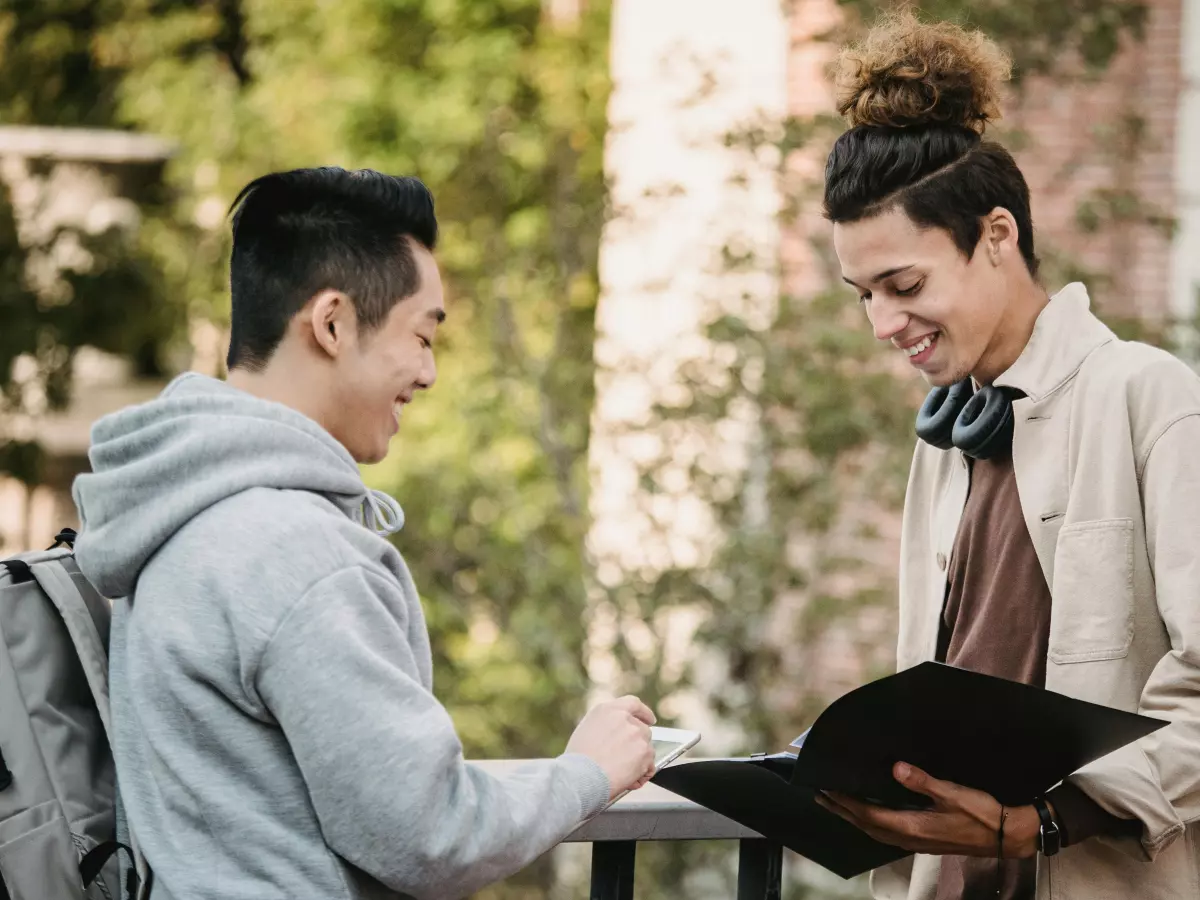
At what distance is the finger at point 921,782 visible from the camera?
1.95m

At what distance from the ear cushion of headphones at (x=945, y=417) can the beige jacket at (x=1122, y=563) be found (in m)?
0.17

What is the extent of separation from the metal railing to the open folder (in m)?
0.08

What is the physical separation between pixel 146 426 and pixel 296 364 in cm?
19

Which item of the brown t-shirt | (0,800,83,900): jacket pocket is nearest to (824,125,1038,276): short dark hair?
the brown t-shirt

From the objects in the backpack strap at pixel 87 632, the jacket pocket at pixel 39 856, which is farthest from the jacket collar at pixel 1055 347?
the jacket pocket at pixel 39 856

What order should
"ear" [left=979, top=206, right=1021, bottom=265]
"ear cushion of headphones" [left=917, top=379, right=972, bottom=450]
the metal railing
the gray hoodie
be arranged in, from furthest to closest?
"ear cushion of headphones" [left=917, top=379, right=972, bottom=450] < "ear" [left=979, top=206, right=1021, bottom=265] < the metal railing < the gray hoodie

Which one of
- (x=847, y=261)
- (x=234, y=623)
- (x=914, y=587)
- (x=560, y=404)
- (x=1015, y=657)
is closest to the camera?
(x=234, y=623)

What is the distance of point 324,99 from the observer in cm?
959

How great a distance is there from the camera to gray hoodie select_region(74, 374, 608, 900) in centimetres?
160

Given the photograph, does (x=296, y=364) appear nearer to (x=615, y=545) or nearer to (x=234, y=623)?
(x=234, y=623)

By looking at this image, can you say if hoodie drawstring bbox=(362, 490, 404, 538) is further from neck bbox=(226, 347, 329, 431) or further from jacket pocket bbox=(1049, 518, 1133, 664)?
jacket pocket bbox=(1049, 518, 1133, 664)

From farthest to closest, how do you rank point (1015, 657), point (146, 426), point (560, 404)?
point (560, 404)
point (1015, 657)
point (146, 426)

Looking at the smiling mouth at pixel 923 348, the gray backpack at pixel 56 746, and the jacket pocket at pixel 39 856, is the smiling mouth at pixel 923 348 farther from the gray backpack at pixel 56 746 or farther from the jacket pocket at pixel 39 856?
the jacket pocket at pixel 39 856

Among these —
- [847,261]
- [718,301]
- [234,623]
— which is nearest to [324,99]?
[718,301]
